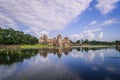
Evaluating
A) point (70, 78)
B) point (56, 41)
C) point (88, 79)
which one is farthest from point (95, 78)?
point (56, 41)

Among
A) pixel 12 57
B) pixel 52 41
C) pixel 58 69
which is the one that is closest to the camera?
pixel 58 69

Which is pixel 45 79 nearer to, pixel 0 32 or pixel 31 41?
pixel 0 32

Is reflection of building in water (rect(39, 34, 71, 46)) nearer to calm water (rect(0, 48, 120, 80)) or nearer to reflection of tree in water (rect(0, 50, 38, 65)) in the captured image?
reflection of tree in water (rect(0, 50, 38, 65))

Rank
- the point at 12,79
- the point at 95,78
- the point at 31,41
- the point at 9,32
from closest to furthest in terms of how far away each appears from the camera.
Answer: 1. the point at 12,79
2. the point at 95,78
3. the point at 9,32
4. the point at 31,41

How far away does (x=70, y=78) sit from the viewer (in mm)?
21906

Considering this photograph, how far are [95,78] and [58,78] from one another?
4963 mm

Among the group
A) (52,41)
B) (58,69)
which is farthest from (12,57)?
(52,41)

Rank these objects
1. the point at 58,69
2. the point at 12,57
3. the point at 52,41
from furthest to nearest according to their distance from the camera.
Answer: the point at 52,41
the point at 12,57
the point at 58,69

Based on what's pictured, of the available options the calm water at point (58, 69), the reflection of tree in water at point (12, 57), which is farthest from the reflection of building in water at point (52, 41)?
the calm water at point (58, 69)

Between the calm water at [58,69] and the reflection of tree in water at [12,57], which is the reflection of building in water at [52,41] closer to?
the reflection of tree in water at [12,57]

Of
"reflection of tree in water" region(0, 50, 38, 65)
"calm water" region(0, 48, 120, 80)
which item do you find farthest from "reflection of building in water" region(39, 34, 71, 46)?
"calm water" region(0, 48, 120, 80)

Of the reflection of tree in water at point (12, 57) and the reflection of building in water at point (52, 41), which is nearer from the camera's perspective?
the reflection of tree in water at point (12, 57)

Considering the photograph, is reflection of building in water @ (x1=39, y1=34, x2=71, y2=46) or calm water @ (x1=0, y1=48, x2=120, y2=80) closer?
calm water @ (x1=0, y1=48, x2=120, y2=80)

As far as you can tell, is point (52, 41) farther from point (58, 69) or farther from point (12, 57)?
point (58, 69)
